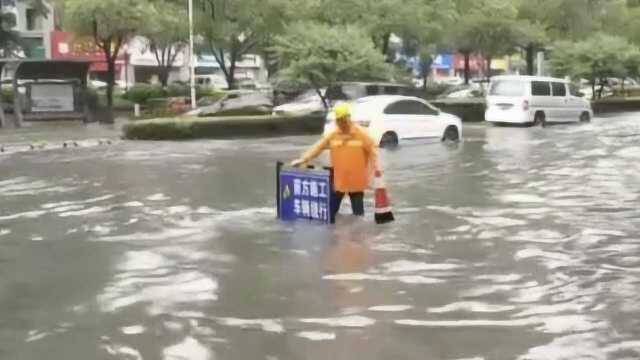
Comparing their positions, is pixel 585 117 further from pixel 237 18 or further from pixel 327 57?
pixel 237 18

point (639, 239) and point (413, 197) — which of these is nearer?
point (639, 239)

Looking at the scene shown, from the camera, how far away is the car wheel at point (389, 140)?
24.7 meters

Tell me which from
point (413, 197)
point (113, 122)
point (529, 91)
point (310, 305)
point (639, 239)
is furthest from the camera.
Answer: point (113, 122)

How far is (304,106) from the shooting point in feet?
116

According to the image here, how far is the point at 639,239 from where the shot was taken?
11.0 m

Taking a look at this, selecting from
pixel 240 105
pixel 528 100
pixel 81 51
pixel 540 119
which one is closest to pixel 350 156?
pixel 528 100

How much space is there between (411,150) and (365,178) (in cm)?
1166

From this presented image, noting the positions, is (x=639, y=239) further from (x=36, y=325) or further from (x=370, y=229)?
(x=36, y=325)

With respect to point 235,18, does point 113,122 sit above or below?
→ below

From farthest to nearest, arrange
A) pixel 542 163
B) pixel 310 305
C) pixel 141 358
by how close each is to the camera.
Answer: pixel 542 163 → pixel 310 305 → pixel 141 358

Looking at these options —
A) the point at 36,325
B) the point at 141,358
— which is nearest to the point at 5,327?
the point at 36,325

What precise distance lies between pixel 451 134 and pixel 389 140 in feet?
7.29

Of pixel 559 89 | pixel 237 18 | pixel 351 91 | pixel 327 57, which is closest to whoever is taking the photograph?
pixel 351 91

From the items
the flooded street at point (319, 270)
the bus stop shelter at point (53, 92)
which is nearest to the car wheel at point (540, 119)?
the bus stop shelter at point (53, 92)
